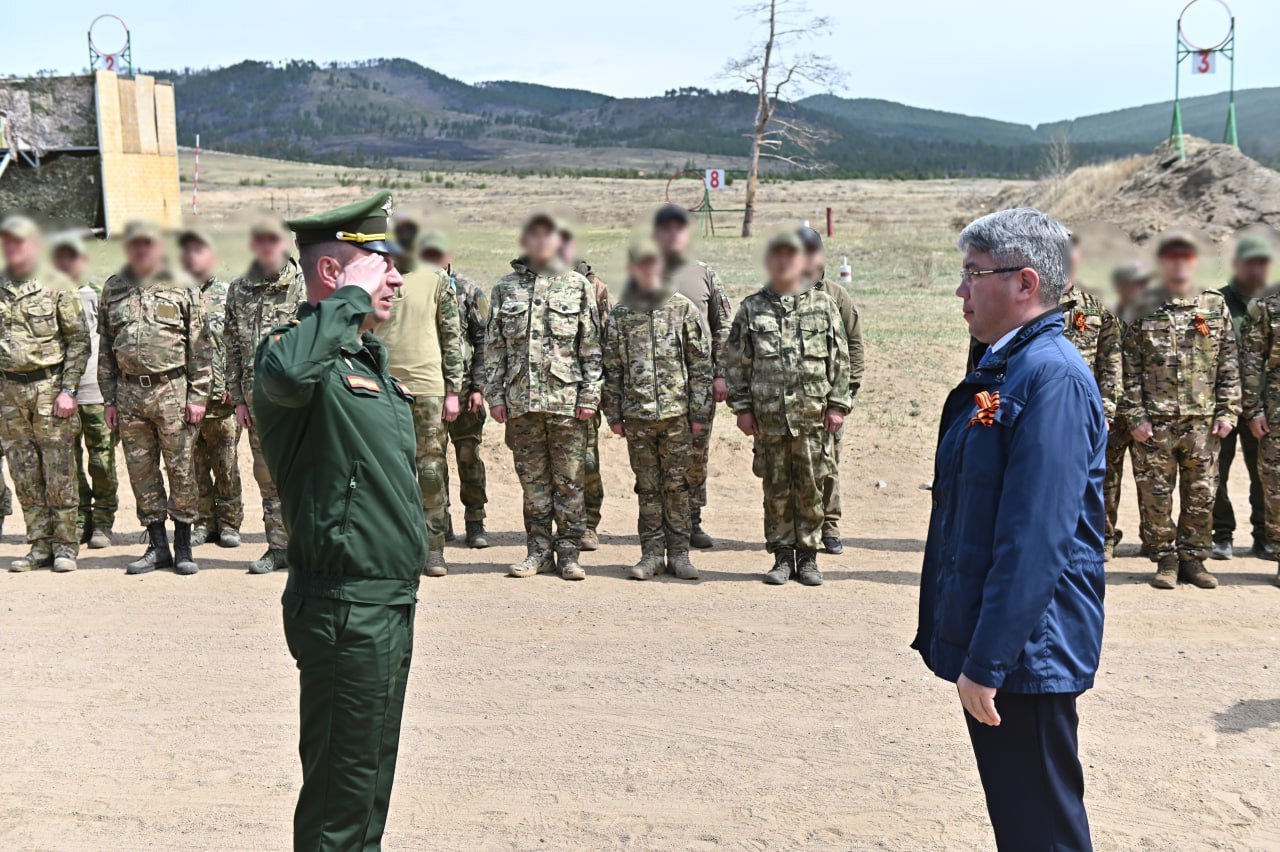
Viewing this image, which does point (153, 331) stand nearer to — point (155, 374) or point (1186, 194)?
point (155, 374)

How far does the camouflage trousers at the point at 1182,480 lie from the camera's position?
7.94 meters

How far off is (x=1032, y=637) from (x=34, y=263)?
7.53 m

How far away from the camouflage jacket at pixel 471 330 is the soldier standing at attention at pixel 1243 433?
5117 mm

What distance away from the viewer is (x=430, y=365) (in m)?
8.27

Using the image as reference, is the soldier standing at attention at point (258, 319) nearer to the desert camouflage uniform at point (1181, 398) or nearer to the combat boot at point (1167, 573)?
the desert camouflage uniform at point (1181, 398)

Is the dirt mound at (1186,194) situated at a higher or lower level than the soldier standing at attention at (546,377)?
higher

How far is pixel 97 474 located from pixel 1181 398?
780 centimetres

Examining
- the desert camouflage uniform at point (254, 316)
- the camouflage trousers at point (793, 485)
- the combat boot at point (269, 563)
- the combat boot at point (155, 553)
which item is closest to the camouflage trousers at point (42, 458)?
the combat boot at point (155, 553)

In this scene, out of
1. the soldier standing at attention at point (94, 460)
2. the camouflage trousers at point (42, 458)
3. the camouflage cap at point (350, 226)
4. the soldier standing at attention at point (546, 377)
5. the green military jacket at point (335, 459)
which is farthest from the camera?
the soldier standing at attention at point (94, 460)

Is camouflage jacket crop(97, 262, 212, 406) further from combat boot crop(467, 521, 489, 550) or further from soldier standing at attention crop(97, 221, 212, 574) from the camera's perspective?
combat boot crop(467, 521, 489, 550)

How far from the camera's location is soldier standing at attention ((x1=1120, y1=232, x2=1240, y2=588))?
7.87m

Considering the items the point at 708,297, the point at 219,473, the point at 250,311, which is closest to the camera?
the point at 250,311

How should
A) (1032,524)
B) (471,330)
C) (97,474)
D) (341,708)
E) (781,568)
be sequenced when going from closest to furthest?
1. (1032,524)
2. (341,708)
3. (781,568)
4. (471,330)
5. (97,474)

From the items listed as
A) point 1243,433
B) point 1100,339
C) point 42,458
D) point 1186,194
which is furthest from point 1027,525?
point 1186,194
